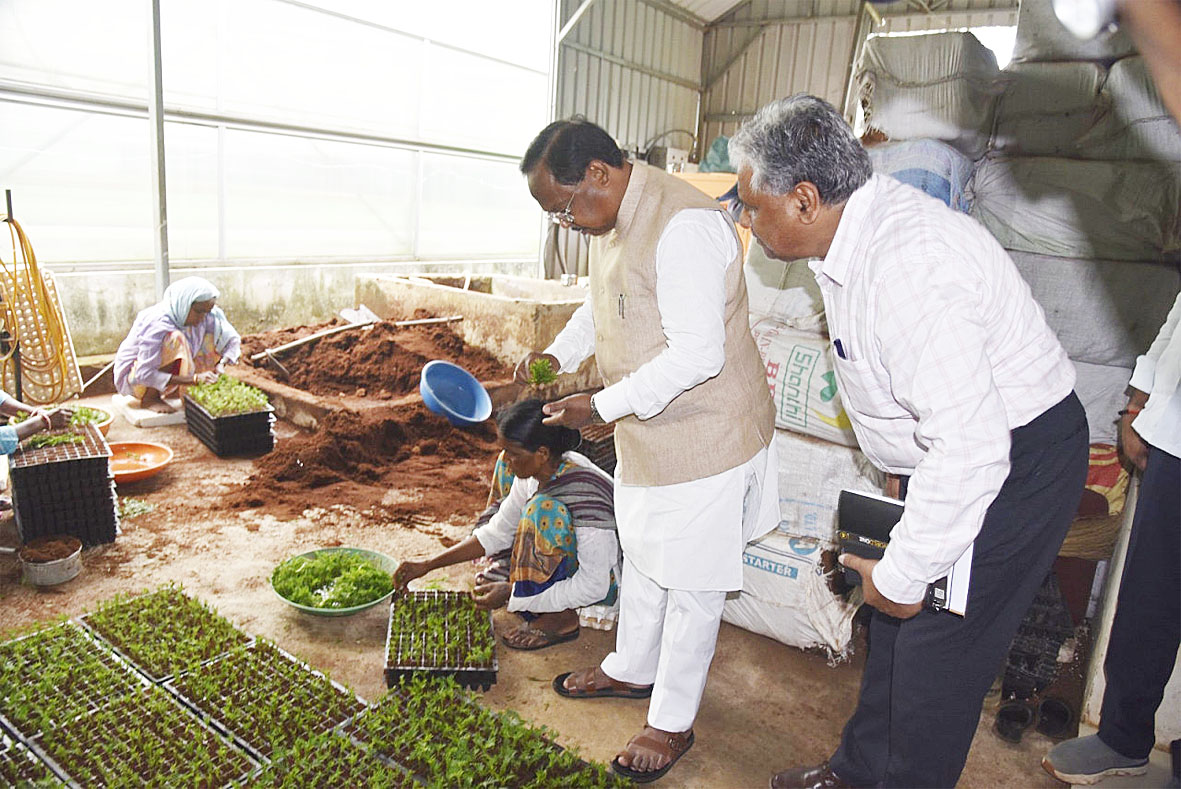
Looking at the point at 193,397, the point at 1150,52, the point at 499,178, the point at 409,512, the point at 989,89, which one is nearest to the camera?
the point at 1150,52

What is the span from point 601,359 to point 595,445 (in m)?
2.10

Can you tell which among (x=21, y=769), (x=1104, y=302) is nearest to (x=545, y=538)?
(x=21, y=769)

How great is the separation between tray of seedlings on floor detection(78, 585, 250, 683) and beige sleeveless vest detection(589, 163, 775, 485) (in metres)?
1.69

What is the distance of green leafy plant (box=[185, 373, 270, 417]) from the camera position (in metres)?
5.04

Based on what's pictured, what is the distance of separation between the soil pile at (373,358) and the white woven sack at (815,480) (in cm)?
350

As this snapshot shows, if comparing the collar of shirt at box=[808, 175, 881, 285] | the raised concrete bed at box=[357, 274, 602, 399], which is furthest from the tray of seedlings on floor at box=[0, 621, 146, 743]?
the raised concrete bed at box=[357, 274, 602, 399]

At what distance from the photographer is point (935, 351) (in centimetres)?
150

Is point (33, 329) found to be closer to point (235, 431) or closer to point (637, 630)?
point (235, 431)

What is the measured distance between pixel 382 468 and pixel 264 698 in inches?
101

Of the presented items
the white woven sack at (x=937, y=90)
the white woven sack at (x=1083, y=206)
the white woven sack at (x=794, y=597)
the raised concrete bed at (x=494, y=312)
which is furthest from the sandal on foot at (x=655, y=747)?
the raised concrete bed at (x=494, y=312)

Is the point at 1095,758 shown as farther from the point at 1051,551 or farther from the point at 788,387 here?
the point at 788,387

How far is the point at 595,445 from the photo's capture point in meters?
4.63

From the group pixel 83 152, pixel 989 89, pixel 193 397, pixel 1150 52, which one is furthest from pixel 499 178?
pixel 1150 52

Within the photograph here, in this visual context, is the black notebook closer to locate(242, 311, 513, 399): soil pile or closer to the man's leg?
the man's leg
